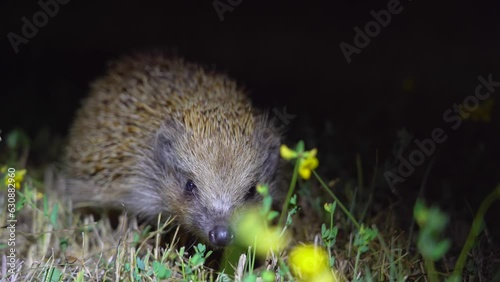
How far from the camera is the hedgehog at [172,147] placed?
334 centimetres

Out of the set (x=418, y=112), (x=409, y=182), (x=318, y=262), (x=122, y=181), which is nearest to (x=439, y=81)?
(x=418, y=112)

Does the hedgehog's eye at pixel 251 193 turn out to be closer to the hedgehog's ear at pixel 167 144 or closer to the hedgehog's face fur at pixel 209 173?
the hedgehog's face fur at pixel 209 173

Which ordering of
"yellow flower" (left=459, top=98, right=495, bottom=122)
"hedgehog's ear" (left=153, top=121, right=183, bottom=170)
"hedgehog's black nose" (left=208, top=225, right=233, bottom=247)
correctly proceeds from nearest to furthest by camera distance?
"hedgehog's black nose" (left=208, top=225, right=233, bottom=247), "hedgehog's ear" (left=153, top=121, right=183, bottom=170), "yellow flower" (left=459, top=98, right=495, bottom=122)

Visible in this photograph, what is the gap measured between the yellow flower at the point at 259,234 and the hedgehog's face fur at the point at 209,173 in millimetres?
68

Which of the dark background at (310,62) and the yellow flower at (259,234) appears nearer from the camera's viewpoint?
the yellow flower at (259,234)

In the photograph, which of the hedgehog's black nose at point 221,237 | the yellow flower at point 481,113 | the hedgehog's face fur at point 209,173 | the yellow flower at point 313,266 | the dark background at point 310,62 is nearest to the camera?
the yellow flower at point 313,266

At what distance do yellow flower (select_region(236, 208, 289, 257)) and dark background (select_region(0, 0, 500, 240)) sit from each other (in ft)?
4.05

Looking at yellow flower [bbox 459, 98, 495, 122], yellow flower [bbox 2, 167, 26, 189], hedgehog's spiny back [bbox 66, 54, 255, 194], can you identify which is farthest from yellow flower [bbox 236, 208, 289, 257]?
yellow flower [bbox 459, 98, 495, 122]

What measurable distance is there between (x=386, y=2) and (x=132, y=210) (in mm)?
3185

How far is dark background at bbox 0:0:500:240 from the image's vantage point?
502cm

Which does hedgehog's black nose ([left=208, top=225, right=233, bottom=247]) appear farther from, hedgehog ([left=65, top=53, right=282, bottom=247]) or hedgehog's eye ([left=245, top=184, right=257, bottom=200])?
hedgehog's eye ([left=245, top=184, right=257, bottom=200])

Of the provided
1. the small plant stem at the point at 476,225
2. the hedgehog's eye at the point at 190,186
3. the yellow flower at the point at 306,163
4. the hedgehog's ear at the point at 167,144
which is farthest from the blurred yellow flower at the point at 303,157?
the hedgehog's ear at the point at 167,144

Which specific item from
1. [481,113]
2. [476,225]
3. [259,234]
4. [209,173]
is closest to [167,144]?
[209,173]

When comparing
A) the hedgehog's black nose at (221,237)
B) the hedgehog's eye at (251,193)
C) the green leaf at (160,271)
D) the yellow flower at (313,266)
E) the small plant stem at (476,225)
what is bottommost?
the small plant stem at (476,225)
